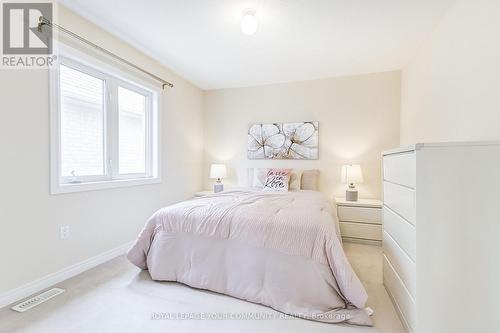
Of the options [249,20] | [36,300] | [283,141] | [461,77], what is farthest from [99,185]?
[461,77]

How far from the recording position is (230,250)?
180 centimetres

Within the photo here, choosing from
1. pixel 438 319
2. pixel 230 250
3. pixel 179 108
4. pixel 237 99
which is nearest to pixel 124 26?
pixel 179 108

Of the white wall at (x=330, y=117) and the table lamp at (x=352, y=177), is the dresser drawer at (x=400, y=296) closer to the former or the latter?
the table lamp at (x=352, y=177)

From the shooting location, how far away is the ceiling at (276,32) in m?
2.00

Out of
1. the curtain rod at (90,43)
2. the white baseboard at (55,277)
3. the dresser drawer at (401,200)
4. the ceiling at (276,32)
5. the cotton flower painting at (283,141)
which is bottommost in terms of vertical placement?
the white baseboard at (55,277)

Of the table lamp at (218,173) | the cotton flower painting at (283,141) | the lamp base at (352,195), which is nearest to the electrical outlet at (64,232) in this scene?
the table lamp at (218,173)

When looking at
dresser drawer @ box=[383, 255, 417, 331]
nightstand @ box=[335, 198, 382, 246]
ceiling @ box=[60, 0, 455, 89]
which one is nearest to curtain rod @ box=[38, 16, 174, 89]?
ceiling @ box=[60, 0, 455, 89]

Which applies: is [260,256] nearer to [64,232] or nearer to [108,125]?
[64,232]

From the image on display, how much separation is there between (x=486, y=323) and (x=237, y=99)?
3.77 metres

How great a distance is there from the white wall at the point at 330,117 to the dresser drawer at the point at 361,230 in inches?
23.7

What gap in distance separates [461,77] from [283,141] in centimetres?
228

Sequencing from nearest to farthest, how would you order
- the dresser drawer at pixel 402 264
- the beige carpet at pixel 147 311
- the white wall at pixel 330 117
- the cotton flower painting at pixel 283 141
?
the dresser drawer at pixel 402 264 → the beige carpet at pixel 147 311 → the white wall at pixel 330 117 → the cotton flower painting at pixel 283 141

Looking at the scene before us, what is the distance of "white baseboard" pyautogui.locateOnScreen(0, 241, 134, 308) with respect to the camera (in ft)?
5.52

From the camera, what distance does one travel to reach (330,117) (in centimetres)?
361
